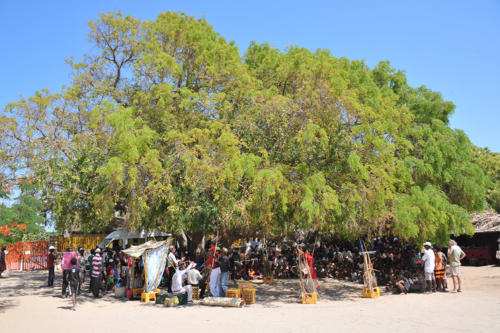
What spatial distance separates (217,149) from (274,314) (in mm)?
5360

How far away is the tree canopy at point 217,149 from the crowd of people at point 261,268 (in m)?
1.09

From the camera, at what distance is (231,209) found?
465 inches

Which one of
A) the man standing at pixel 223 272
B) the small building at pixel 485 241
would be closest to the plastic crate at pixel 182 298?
the man standing at pixel 223 272

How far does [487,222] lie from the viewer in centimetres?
2486

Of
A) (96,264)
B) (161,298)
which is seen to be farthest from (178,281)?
(96,264)

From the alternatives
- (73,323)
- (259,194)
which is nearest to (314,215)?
(259,194)

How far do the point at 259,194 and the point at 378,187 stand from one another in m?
3.75

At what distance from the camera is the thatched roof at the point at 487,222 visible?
938 inches

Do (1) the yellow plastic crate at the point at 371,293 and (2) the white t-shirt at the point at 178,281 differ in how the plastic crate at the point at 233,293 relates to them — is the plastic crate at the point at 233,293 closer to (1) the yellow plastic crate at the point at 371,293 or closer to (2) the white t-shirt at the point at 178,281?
(2) the white t-shirt at the point at 178,281

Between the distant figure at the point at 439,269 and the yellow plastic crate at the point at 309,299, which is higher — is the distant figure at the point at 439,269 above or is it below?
above

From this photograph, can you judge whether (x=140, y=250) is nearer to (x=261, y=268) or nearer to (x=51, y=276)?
(x=51, y=276)

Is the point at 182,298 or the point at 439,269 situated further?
the point at 439,269

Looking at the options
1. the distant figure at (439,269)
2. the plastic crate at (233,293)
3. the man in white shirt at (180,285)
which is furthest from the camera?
the distant figure at (439,269)

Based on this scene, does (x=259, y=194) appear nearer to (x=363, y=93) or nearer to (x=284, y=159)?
(x=284, y=159)
